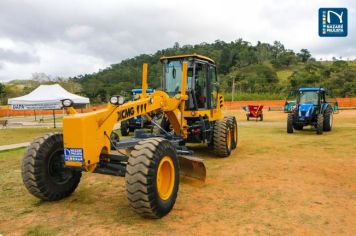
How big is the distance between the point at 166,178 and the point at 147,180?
811 millimetres

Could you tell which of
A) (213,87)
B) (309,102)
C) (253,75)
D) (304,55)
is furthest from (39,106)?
(304,55)

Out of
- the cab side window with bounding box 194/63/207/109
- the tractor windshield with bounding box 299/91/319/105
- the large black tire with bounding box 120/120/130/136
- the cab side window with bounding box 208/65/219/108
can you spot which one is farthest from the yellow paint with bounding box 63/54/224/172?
the tractor windshield with bounding box 299/91/319/105

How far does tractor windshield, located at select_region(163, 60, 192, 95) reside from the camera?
30.6 ft

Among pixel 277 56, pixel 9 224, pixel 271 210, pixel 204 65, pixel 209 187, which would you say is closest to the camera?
pixel 9 224

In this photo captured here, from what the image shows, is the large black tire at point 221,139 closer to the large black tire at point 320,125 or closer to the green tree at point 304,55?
the large black tire at point 320,125

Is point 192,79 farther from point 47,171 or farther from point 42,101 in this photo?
point 42,101

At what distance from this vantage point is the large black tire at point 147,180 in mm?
4716

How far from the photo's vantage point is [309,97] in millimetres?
16844

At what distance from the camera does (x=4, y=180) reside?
774 centimetres

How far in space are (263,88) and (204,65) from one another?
6967 centimetres

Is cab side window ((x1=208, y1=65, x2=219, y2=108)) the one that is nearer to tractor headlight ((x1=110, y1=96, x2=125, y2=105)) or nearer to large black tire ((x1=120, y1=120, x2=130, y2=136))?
tractor headlight ((x1=110, y1=96, x2=125, y2=105))

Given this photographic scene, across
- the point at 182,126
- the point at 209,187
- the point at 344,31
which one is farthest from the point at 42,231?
the point at 344,31

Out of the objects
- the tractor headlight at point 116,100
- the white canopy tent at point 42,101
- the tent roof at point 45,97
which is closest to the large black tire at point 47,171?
the tractor headlight at point 116,100

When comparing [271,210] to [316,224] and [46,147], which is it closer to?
[316,224]
